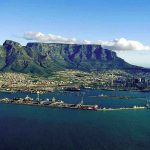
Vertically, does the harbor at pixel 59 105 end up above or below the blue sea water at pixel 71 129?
above

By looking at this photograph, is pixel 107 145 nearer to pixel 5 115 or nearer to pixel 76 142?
pixel 76 142

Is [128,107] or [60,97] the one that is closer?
[128,107]

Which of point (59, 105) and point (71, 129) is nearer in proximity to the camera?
point (71, 129)

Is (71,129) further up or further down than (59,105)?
further down

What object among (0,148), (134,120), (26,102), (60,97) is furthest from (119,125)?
(60,97)

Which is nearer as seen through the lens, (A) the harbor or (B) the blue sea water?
(B) the blue sea water

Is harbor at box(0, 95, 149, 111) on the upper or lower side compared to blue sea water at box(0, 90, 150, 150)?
upper

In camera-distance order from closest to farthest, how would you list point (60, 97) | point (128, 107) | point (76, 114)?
point (76, 114) < point (128, 107) < point (60, 97)

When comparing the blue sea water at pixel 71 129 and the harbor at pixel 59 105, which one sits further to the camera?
the harbor at pixel 59 105
